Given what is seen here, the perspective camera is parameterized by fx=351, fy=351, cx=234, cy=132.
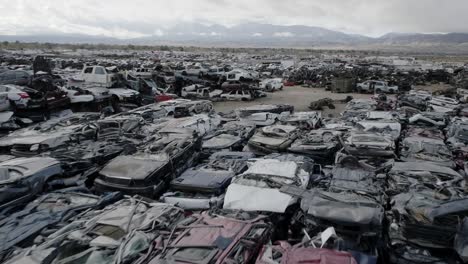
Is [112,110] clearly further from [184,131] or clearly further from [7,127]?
[184,131]

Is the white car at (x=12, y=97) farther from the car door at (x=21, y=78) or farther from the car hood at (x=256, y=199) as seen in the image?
the car hood at (x=256, y=199)

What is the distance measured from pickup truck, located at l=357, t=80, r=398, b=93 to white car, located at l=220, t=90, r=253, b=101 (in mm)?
12200

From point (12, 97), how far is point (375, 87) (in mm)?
27631

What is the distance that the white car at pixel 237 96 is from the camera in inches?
1044

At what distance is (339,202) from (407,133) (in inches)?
308

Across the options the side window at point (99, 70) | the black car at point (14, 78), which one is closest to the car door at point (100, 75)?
the side window at point (99, 70)

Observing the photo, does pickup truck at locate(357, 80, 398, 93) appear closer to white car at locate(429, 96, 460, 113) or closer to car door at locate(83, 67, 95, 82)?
white car at locate(429, 96, 460, 113)

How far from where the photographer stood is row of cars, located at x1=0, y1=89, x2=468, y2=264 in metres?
5.59

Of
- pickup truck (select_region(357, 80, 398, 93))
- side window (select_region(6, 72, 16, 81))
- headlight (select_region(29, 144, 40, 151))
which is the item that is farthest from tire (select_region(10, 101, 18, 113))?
pickup truck (select_region(357, 80, 398, 93))

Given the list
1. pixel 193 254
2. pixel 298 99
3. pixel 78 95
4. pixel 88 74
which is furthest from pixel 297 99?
pixel 193 254

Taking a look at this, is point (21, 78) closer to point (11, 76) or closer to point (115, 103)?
point (11, 76)

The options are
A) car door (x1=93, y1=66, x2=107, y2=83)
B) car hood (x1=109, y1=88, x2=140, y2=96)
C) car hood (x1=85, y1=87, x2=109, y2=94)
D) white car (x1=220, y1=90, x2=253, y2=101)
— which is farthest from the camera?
white car (x1=220, y1=90, x2=253, y2=101)

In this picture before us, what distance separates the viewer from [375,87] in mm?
31406

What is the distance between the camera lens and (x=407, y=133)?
1272 cm
